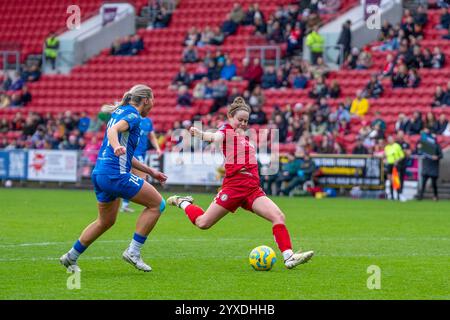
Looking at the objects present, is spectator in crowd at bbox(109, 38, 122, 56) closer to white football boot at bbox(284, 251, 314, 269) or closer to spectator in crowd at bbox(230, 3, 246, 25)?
spectator in crowd at bbox(230, 3, 246, 25)

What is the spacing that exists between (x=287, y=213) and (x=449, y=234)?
20.5 ft

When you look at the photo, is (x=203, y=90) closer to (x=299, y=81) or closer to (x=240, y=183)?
(x=299, y=81)

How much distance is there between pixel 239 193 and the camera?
13039mm

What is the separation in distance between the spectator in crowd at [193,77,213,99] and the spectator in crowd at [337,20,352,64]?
4.95 meters

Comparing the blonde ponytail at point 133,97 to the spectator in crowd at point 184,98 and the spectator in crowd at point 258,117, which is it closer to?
the spectator in crowd at point 258,117

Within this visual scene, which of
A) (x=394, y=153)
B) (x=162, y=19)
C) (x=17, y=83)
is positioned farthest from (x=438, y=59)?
(x=17, y=83)

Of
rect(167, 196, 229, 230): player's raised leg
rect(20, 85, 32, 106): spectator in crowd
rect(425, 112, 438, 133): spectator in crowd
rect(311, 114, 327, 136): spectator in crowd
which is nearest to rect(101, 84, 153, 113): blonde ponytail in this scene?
rect(167, 196, 229, 230): player's raised leg

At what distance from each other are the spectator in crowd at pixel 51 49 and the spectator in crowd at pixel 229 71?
28.3 ft

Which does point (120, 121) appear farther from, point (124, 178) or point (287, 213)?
point (287, 213)

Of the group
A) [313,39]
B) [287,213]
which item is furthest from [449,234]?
[313,39]

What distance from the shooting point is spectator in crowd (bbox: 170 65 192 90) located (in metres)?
40.7

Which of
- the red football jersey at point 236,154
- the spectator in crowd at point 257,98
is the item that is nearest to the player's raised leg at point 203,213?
the red football jersey at point 236,154

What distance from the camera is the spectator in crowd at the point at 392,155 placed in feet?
103

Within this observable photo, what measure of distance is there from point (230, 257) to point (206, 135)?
246 cm
